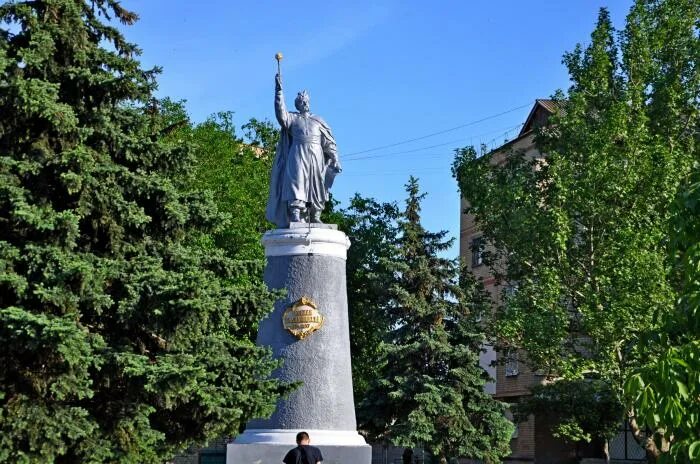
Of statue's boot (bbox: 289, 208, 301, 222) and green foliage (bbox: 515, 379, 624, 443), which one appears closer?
statue's boot (bbox: 289, 208, 301, 222)

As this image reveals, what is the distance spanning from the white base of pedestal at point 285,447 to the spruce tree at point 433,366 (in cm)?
1092

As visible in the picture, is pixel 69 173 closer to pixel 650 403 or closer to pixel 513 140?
pixel 650 403

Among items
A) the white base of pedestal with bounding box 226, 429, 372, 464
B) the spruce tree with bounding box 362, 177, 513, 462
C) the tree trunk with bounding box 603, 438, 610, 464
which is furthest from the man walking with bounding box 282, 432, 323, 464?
the tree trunk with bounding box 603, 438, 610, 464

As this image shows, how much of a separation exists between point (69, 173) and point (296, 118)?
21.1ft

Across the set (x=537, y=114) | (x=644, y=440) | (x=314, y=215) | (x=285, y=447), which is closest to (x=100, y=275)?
(x=285, y=447)

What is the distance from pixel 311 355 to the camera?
16594mm

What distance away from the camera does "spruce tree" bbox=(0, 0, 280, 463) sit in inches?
454

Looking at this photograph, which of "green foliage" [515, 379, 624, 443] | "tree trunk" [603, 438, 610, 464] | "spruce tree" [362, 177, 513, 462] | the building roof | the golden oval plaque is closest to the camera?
the golden oval plaque

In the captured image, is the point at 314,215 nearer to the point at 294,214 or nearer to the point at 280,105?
the point at 294,214

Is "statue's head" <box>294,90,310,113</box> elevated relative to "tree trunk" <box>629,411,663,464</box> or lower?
elevated

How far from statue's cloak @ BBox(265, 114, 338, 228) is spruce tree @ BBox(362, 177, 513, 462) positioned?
1039 cm

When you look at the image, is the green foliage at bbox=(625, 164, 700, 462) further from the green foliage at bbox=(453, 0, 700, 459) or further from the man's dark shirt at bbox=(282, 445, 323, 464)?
the green foliage at bbox=(453, 0, 700, 459)

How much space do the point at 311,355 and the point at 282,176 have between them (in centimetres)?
303

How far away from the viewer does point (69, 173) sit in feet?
39.8
